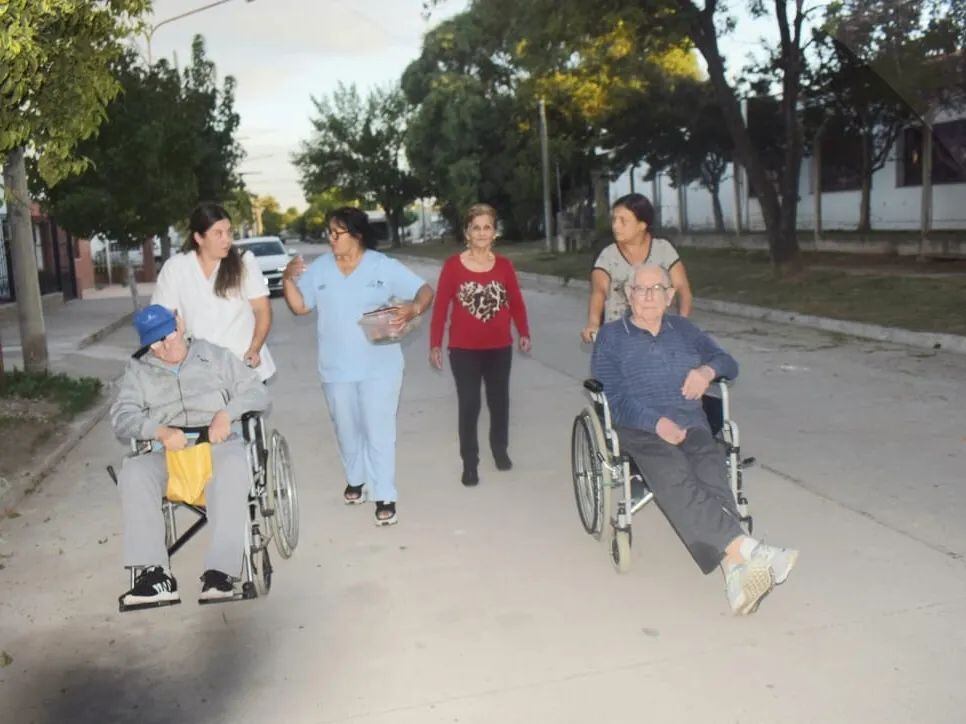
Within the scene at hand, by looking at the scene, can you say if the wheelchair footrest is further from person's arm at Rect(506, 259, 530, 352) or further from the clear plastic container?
person's arm at Rect(506, 259, 530, 352)

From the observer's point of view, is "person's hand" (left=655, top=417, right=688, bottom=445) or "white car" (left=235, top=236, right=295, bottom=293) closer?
"person's hand" (left=655, top=417, right=688, bottom=445)

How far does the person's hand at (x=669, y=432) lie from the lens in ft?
15.5

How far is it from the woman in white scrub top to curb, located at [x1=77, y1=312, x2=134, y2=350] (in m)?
11.7

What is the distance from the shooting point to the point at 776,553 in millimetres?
4191

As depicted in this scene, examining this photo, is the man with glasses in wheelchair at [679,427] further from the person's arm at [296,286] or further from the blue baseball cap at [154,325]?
the blue baseball cap at [154,325]

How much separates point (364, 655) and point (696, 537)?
1421mm

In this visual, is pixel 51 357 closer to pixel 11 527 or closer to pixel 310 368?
pixel 310 368

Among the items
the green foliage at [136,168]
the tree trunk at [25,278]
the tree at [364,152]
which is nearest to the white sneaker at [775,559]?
the tree trunk at [25,278]

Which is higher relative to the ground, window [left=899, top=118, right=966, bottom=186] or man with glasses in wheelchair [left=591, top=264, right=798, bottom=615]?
window [left=899, top=118, right=966, bottom=186]

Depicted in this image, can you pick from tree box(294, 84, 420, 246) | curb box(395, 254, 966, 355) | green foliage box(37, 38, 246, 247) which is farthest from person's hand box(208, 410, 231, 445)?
tree box(294, 84, 420, 246)

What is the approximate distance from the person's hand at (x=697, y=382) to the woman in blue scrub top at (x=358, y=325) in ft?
4.84

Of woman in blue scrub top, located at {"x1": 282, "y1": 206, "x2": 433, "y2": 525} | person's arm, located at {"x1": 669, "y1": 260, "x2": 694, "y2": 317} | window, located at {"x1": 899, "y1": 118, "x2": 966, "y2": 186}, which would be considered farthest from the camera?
window, located at {"x1": 899, "y1": 118, "x2": 966, "y2": 186}

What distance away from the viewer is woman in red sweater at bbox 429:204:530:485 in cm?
638

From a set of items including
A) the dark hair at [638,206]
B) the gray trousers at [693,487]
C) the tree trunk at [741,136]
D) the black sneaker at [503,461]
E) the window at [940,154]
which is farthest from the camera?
the window at [940,154]
